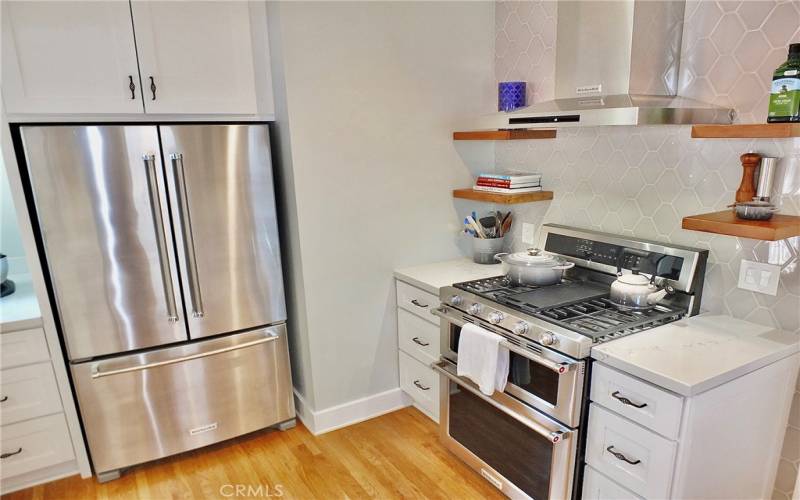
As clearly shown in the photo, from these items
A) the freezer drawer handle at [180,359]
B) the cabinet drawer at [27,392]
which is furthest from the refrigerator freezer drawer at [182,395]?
the cabinet drawer at [27,392]

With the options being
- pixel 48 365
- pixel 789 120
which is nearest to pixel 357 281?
pixel 48 365

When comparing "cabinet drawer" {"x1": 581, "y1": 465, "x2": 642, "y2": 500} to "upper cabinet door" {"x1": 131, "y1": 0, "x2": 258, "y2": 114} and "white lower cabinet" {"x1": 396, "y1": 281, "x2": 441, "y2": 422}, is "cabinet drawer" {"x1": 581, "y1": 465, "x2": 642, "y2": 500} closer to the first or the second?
"white lower cabinet" {"x1": 396, "y1": 281, "x2": 441, "y2": 422}

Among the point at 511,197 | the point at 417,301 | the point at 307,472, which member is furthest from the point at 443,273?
the point at 307,472

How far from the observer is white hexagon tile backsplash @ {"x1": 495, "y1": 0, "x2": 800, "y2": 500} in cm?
172

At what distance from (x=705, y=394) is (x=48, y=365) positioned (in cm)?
254

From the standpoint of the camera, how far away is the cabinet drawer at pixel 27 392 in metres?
2.16

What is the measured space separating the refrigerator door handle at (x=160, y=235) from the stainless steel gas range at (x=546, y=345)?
1.23 metres

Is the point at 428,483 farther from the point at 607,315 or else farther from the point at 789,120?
the point at 789,120

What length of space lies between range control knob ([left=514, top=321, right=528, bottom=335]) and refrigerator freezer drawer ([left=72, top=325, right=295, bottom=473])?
1.26 m

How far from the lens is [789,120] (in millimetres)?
1543

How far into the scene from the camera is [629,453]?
1.61 meters

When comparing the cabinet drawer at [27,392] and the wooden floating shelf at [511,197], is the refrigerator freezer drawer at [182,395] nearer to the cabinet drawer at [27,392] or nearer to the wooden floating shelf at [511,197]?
the cabinet drawer at [27,392]

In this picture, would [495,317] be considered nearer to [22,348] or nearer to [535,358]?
[535,358]

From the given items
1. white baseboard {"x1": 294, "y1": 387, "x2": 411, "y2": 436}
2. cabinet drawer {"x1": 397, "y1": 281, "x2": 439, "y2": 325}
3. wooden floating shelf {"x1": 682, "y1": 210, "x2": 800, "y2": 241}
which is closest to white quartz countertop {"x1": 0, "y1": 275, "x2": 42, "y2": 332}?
white baseboard {"x1": 294, "y1": 387, "x2": 411, "y2": 436}
